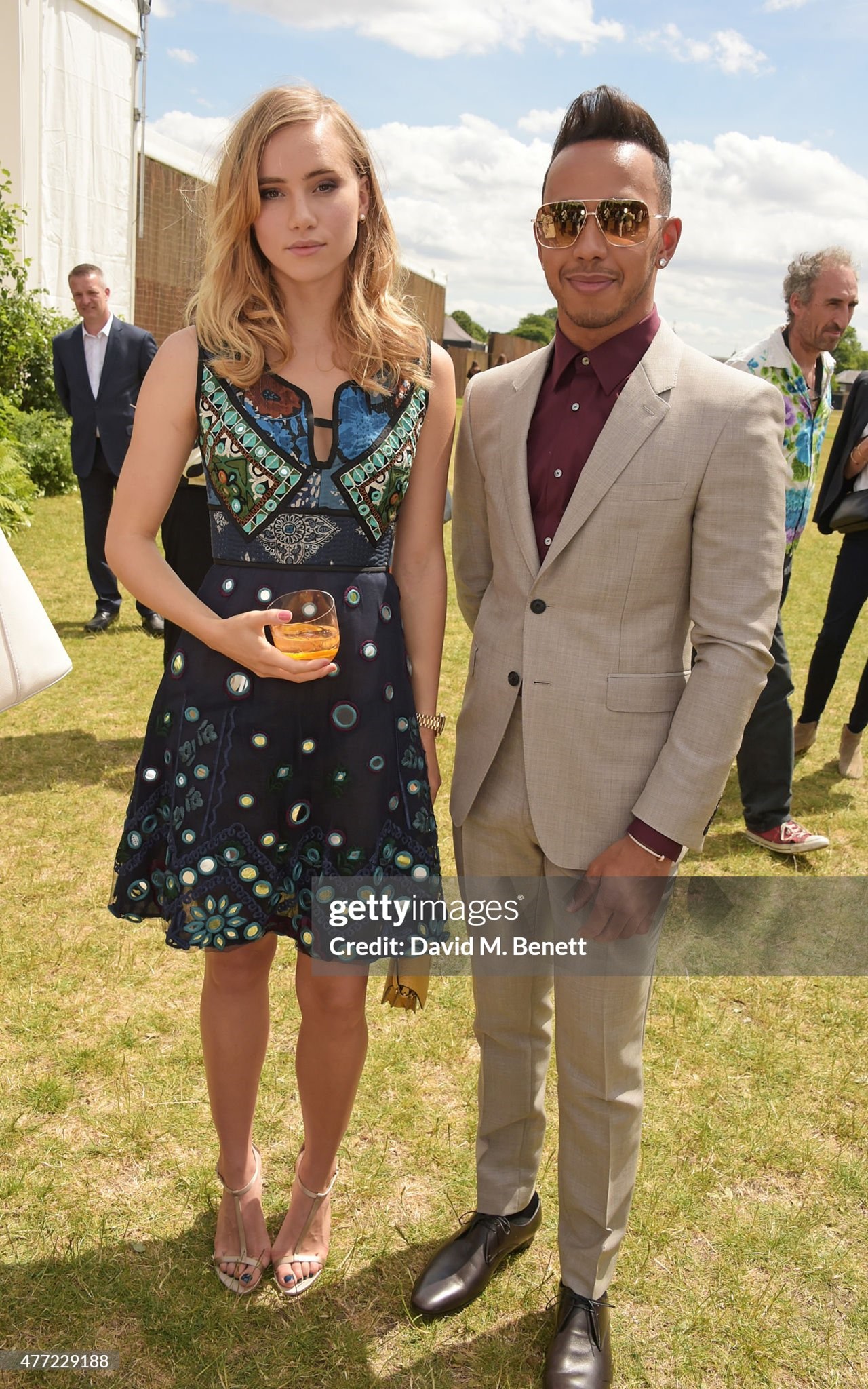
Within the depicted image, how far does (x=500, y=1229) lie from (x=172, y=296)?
22624 millimetres

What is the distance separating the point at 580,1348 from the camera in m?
2.22

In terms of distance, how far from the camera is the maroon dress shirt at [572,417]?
197 centimetres

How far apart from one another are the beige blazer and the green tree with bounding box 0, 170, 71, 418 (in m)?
12.3

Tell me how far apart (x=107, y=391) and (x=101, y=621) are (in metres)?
1.69

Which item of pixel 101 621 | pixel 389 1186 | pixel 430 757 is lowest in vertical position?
pixel 101 621

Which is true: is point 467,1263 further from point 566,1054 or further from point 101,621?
point 101,621

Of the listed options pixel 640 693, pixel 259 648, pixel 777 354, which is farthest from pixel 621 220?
pixel 777 354

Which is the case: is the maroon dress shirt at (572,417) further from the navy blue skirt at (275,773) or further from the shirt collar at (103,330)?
the shirt collar at (103,330)

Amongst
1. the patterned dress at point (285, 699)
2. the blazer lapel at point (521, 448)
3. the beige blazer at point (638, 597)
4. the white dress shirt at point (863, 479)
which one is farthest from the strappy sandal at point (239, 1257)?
the white dress shirt at point (863, 479)

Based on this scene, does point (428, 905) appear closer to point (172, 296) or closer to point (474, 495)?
point (474, 495)

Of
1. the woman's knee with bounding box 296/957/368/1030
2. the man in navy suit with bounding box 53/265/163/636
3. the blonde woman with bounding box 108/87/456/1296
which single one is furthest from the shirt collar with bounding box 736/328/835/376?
the man in navy suit with bounding box 53/265/163/636

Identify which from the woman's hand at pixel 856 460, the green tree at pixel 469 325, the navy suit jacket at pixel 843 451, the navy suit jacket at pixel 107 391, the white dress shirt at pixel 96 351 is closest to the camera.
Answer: the woman's hand at pixel 856 460

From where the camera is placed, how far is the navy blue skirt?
2109mm
